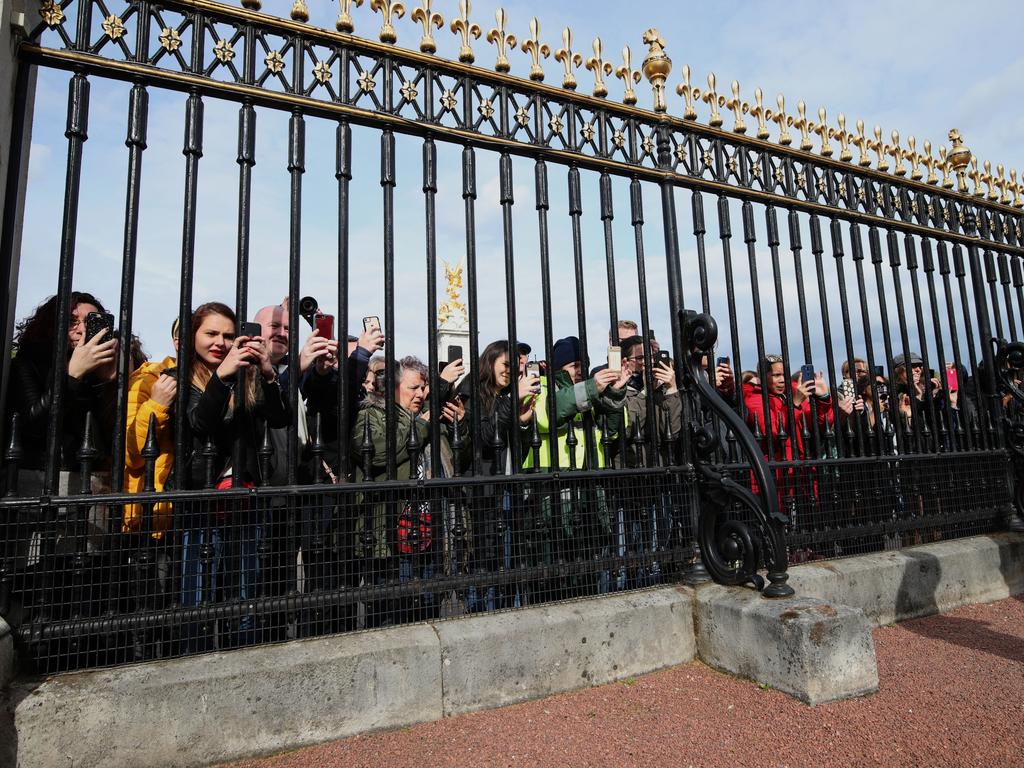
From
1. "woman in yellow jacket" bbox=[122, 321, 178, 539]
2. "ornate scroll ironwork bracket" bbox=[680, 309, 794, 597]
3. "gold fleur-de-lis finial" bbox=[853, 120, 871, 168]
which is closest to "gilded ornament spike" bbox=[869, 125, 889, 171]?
"gold fleur-de-lis finial" bbox=[853, 120, 871, 168]

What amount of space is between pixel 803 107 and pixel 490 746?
4822 mm

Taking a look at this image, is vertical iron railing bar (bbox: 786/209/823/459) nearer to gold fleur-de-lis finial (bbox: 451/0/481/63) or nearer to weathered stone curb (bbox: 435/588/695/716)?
weathered stone curb (bbox: 435/588/695/716)

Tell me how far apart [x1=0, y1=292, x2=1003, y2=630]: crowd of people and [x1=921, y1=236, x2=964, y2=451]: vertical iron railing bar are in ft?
5.23

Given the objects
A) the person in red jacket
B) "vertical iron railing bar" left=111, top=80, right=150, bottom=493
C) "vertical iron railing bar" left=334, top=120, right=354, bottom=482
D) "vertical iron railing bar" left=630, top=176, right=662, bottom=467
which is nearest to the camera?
"vertical iron railing bar" left=111, top=80, right=150, bottom=493

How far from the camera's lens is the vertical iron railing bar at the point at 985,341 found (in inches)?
220

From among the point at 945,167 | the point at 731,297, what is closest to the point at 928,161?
the point at 945,167

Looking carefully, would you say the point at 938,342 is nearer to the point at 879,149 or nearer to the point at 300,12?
the point at 879,149

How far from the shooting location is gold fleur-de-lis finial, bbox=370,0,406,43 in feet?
10.9

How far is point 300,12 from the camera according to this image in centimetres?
315

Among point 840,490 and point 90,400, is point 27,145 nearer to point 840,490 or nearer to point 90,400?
point 90,400

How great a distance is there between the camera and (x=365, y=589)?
2.89 metres

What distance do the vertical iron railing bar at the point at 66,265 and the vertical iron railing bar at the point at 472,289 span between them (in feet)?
5.74

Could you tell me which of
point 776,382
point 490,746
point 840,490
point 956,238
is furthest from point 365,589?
point 956,238

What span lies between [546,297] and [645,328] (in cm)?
72
